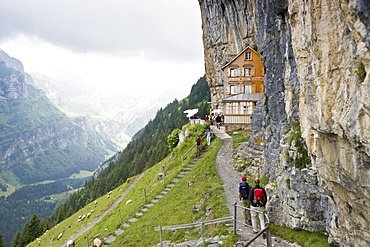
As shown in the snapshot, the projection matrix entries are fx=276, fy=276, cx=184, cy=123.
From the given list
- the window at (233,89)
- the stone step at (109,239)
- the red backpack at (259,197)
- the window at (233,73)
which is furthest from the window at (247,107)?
the red backpack at (259,197)

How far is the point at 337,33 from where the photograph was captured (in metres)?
8.44

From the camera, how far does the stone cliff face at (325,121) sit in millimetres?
7535

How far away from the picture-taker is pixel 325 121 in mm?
9281

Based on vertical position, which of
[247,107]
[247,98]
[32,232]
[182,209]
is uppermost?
[247,98]

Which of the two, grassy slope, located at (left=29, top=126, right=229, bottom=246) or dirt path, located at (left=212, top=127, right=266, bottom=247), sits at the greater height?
dirt path, located at (left=212, top=127, right=266, bottom=247)

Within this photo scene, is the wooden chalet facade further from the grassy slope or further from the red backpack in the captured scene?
the red backpack

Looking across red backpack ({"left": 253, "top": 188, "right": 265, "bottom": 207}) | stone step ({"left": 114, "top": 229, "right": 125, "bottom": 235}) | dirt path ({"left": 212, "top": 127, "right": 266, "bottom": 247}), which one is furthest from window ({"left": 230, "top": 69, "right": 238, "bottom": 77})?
red backpack ({"left": 253, "top": 188, "right": 265, "bottom": 207})

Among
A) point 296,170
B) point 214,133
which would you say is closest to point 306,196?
point 296,170

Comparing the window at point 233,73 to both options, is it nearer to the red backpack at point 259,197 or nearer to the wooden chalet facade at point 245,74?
the wooden chalet facade at point 245,74

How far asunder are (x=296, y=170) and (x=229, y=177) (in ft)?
40.9

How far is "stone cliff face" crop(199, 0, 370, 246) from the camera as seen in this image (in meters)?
7.54

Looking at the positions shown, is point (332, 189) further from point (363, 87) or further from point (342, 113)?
point (363, 87)

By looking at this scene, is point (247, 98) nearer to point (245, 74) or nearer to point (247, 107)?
point (247, 107)

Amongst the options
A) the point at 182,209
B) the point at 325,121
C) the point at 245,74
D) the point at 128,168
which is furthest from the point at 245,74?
the point at 128,168
